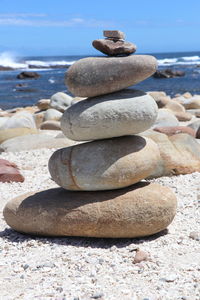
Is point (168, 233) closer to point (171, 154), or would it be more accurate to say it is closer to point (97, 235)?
point (97, 235)

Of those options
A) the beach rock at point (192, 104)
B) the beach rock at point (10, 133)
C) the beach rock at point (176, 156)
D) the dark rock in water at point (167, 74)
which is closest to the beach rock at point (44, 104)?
the beach rock at point (192, 104)

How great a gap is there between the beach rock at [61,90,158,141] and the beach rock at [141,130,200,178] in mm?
2662

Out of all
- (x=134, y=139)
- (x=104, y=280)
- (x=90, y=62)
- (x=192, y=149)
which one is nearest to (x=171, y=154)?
(x=192, y=149)

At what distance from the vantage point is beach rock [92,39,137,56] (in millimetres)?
5395

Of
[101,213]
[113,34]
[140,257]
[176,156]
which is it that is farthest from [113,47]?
[176,156]

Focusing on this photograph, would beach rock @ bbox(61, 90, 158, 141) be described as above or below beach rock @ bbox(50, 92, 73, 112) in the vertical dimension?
above

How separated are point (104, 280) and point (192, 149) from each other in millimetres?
4687

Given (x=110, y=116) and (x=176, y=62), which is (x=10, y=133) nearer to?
(x=110, y=116)

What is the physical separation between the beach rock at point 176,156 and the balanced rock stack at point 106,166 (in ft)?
8.39

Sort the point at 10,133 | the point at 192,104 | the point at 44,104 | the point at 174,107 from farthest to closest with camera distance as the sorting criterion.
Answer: the point at 44,104, the point at 192,104, the point at 174,107, the point at 10,133

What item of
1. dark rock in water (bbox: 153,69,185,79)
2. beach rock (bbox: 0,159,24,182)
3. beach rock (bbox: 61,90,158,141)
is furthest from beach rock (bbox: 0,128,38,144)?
dark rock in water (bbox: 153,69,185,79)

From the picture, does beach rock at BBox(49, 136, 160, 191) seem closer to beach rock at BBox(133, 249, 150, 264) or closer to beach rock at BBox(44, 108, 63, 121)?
beach rock at BBox(133, 249, 150, 264)

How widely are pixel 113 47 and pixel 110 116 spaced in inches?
33.9

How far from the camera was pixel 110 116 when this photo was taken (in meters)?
5.07
